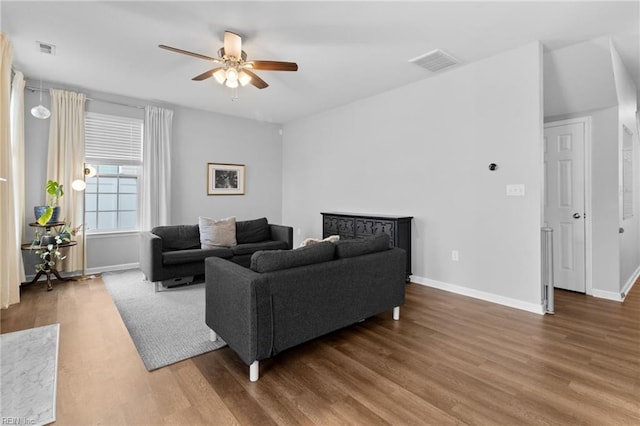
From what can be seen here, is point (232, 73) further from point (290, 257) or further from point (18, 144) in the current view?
point (18, 144)

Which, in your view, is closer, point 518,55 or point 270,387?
point 270,387

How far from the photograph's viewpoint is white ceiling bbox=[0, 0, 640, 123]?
2688 mm

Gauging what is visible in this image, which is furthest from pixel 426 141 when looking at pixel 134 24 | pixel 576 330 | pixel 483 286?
pixel 134 24

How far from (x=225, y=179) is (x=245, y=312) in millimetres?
4597

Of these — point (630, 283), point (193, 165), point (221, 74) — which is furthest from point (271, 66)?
point (630, 283)

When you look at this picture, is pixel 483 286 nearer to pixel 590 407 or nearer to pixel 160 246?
pixel 590 407

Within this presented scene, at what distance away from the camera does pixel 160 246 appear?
4027 mm

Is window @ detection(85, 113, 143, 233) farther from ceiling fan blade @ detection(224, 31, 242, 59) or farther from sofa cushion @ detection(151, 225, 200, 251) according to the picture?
ceiling fan blade @ detection(224, 31, 242, 59)

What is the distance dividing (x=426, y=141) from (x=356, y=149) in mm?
1312

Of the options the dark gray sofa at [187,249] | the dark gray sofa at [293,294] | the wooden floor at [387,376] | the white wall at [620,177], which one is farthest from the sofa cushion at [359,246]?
the white wall at [620,177]

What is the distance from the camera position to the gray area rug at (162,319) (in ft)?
8.14

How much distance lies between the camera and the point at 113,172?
5.13m

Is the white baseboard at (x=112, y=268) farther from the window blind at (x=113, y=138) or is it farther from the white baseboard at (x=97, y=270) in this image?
the window blind at (x=113, y=138)

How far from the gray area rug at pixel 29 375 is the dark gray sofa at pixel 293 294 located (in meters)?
1.03
